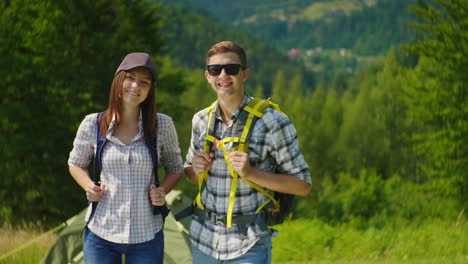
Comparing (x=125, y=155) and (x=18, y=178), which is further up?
(x=125, y=155)

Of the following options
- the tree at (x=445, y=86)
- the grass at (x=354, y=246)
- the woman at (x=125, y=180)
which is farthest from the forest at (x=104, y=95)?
the woman at (x=125, y=180)

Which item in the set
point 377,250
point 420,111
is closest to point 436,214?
point 420,111

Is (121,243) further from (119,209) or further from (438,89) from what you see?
(438,89)

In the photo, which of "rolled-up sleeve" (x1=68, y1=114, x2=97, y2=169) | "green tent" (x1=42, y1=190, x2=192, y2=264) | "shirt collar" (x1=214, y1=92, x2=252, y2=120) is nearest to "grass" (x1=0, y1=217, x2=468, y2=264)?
"green tent" (x1=42, y1=190, x2=192, y2=264)

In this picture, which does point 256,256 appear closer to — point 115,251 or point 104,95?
point 115,251

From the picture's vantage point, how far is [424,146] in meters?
21.0

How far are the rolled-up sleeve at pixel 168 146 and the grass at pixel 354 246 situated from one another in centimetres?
473

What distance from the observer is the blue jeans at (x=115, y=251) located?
265cm

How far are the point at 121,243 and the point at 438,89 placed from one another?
19.2m

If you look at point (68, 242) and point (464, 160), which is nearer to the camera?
point (68, 242)

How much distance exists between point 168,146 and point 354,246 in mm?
6070

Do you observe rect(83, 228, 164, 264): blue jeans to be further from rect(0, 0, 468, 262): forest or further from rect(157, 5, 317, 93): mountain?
rect(157, 5, 317, 93): mountain

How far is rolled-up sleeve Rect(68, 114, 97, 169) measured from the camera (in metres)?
2.75

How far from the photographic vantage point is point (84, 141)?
9.02ft
